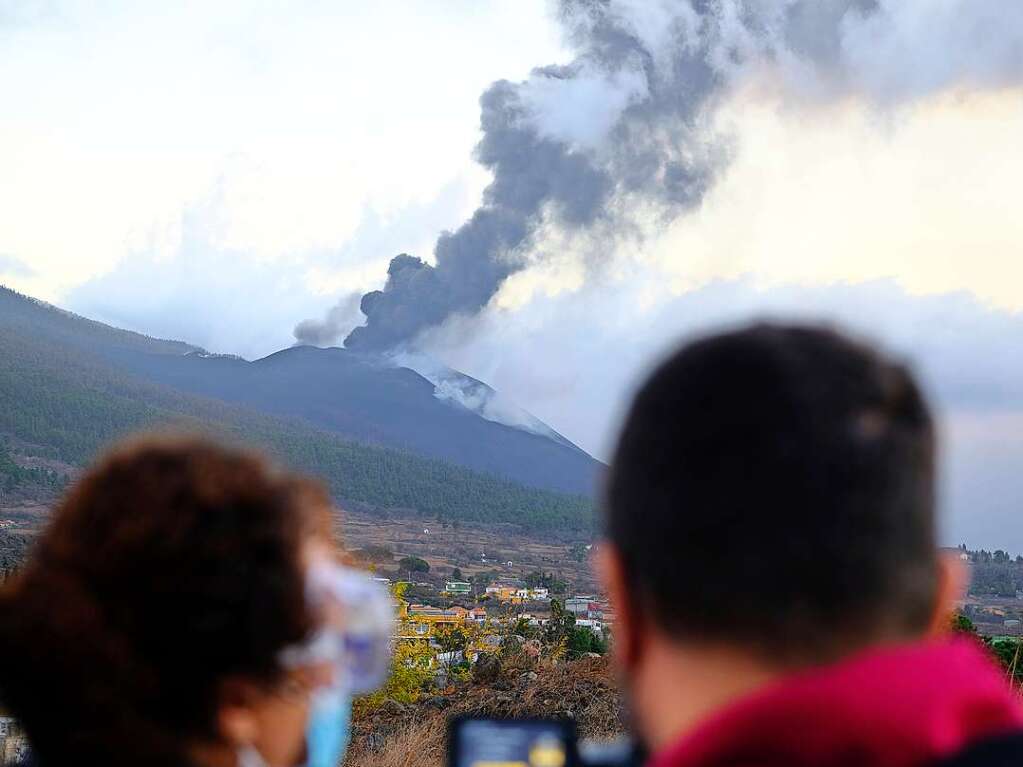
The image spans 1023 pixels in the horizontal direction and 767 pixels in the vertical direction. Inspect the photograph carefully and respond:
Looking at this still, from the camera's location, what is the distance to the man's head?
0.99 meters

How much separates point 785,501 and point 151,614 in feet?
1.94

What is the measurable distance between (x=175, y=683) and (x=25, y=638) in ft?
0.49

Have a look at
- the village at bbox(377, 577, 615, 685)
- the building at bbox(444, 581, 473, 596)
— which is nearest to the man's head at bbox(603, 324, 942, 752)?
the village at bbox(377, 577, 615, 685)

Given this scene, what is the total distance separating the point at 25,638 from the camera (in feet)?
3.95

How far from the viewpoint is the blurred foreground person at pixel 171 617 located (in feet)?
3.90

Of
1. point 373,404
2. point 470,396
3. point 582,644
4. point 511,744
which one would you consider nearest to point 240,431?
point 582,644

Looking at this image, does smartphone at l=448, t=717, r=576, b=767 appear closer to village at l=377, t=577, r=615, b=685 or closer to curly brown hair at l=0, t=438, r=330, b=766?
curly brown hair at l=0, t=438, r=330, b=766

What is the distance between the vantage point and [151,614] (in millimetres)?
1187

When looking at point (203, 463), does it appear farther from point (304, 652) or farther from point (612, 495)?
point (612, 495)

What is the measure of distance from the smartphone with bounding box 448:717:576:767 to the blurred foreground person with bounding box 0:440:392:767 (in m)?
0.18

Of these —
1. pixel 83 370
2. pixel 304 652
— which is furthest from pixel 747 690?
pixel 83 370

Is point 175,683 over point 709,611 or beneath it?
beneath

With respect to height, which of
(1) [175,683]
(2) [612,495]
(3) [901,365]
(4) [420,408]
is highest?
(4) [420,408]

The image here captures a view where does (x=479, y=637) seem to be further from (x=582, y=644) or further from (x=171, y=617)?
(x=171, y=617)
